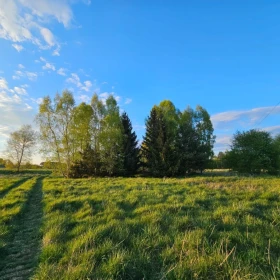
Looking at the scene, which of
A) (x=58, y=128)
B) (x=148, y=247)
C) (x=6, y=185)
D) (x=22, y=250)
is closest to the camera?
(x=148, y=247)

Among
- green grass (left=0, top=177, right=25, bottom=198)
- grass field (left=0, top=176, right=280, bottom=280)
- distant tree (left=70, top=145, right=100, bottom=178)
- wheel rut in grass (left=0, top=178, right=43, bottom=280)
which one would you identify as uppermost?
distant tree (left=70, top=145, right=100, bottom=178)

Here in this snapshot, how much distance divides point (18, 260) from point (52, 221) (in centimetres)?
188

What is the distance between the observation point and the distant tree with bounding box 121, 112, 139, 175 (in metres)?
29.8

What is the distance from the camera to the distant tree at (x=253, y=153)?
32125 mm

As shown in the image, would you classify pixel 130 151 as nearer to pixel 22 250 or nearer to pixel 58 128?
pixel 58 128

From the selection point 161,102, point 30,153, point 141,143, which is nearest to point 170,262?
point 141,143

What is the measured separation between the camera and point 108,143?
2983cm

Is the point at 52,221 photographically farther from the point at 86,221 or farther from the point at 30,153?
the point at 30,153

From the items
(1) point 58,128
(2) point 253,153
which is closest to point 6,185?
(1) point 58,128

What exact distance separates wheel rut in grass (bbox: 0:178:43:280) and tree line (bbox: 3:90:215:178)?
22.7m

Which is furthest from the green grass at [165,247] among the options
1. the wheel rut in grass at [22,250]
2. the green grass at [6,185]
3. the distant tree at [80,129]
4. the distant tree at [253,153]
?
the distant tree at [253,153]

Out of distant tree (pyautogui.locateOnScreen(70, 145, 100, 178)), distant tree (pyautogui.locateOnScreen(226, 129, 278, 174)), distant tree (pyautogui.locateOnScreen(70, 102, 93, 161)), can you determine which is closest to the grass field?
distant tree (pyautogui.locateOnScreen(70, 102, 93, 161))

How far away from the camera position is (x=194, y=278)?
2.99 meters

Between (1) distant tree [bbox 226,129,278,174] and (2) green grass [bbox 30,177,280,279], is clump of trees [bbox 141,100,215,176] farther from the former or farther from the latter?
(2) green grass [bbox 30,177,280,279]
